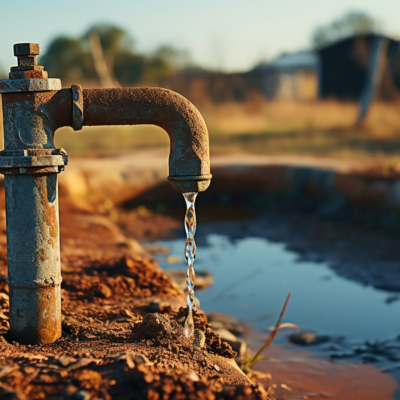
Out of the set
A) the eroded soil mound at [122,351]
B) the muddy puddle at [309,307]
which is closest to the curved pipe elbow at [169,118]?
the eroded soil mound at [122,351]

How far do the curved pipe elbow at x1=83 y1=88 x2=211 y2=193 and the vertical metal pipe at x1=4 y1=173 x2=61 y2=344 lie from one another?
0.38 m

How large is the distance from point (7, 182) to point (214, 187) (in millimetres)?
6595

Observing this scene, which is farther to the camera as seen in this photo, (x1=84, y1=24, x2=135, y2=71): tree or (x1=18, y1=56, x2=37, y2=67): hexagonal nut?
(x1=84, y1=24, x2=135, y2=71): tree

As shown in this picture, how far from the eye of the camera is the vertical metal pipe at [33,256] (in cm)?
216

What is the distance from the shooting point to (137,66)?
25.7 metres

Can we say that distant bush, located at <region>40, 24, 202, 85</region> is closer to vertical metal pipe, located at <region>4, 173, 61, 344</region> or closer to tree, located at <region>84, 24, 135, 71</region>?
tree, located at <region>84, 24, 135, 71</region>

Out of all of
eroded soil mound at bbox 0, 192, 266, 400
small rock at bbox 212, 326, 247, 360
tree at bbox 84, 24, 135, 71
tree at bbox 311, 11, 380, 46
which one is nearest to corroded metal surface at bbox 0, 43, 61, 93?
eroded soil mound at bbox 0, 192, 266, 400

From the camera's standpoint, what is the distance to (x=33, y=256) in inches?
86.3

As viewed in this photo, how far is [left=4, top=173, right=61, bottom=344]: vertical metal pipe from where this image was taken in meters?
2.16

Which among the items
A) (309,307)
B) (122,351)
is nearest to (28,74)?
(122,351)

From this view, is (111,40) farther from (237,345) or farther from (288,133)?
(237,345)

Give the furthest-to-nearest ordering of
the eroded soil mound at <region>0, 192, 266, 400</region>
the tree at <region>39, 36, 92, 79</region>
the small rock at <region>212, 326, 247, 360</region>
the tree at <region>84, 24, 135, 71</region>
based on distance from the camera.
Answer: the tree at <region>84, 24, 135, 71</region>
the tree at <region>39, 36, 92, 79</region>
the small rock at <region>212, 326, 247, 360</region>
the eroded soil mound at <region>0, 192, 266, 400</region>

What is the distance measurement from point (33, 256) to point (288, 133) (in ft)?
41.6

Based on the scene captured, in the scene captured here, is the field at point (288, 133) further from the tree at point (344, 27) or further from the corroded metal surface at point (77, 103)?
the tree at point (344, 27)
